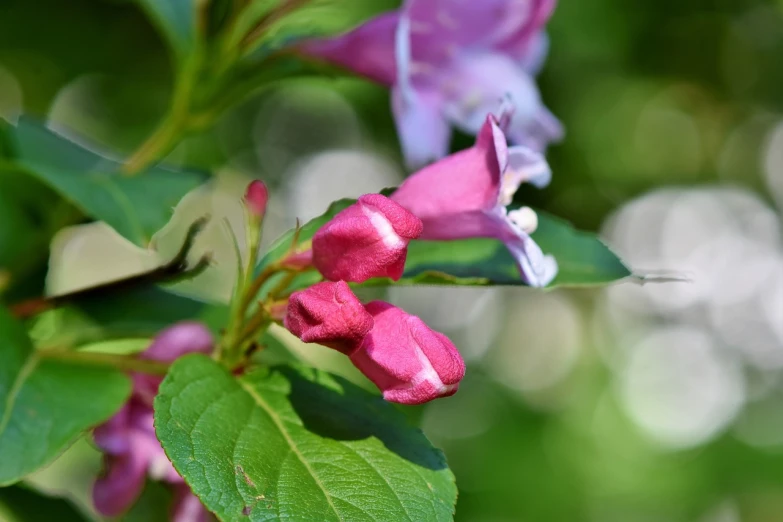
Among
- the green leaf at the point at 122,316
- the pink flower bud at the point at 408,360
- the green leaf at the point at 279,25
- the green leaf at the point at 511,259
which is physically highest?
the green leaf at the point at 279,25

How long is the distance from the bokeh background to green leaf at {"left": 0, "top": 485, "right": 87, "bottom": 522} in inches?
57.7

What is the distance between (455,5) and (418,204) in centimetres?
44

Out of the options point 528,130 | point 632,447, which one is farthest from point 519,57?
point 632,447

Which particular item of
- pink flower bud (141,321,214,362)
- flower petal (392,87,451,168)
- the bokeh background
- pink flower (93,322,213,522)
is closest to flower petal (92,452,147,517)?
pink flower (93,322,213,522)

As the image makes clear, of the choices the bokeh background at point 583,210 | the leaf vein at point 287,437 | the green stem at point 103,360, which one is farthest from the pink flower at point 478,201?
the bokeh background at point 583,210

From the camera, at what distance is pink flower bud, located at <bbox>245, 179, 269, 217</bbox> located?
34.0 inches

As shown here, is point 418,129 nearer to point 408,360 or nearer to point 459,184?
point 459,184

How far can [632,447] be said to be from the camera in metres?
4.75

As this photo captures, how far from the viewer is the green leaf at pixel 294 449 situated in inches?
26.3

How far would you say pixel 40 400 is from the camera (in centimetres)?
86

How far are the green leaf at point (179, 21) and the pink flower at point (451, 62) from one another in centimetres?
15

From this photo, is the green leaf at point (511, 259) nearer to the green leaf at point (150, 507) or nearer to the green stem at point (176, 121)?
the green stem at point (176, 121)

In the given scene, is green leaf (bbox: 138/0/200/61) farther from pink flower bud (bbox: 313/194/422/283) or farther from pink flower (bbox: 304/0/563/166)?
pink flower bud (bbox: 313/194/422/283)

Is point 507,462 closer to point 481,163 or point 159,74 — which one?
point 159,74
